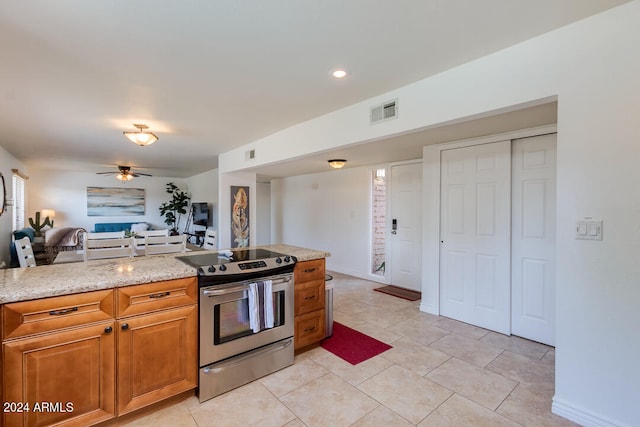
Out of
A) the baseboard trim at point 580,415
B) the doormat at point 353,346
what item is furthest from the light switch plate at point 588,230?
the doormat at point 353,346

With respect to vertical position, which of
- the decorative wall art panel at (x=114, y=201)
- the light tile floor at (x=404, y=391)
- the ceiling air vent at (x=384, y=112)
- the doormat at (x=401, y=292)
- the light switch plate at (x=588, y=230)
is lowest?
the light tile floor at (x=404, y=391)

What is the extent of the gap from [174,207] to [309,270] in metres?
8.28

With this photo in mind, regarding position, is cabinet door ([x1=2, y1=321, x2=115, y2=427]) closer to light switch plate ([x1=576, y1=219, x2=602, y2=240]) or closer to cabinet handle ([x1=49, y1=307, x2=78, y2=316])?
cabinet handle ([x1=49, y1=307, x2=78, y2=316])

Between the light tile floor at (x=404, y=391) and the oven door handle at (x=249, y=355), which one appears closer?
the light tile floor at (x=404, y=391)

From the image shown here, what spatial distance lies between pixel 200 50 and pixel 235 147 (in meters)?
3.10

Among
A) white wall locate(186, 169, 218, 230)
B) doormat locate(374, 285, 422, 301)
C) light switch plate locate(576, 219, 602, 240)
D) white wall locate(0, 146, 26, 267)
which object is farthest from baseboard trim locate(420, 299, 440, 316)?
white wall locate(0, 146, 26, 267)

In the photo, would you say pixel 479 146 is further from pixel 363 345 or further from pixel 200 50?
pixel 200 50

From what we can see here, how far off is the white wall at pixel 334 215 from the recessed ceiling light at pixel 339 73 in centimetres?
320

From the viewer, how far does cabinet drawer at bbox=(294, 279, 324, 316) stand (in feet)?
8.46

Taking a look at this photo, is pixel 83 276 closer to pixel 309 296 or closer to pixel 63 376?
pixel 63 376

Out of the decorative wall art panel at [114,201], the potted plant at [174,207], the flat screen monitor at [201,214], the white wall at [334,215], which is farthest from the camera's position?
the potted plant at [174,207]

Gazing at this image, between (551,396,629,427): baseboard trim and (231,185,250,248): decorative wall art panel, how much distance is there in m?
4.78

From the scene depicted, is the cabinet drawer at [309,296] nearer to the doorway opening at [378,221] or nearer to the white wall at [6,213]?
the doorway opening at [378,221]

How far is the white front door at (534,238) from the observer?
2.88 m
